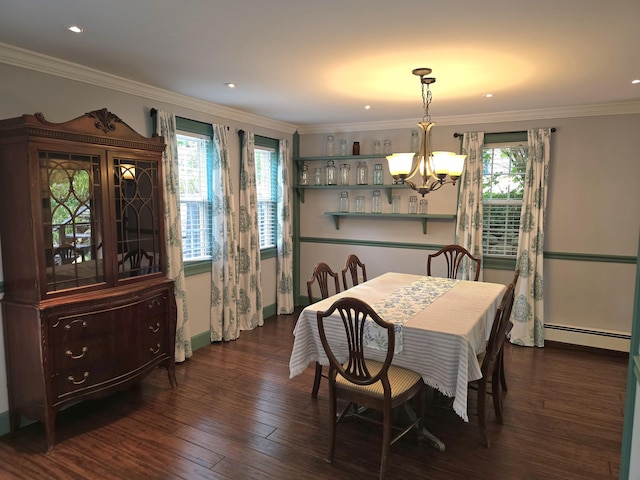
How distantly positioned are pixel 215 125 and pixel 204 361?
240 centimetres

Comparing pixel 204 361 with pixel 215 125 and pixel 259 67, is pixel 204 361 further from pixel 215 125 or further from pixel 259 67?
pixel 259 67

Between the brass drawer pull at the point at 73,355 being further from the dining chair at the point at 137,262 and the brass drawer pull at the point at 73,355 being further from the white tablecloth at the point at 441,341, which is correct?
the white tablecloth at the point at 441,341

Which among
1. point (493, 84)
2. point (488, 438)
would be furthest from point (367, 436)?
point (493, 84)

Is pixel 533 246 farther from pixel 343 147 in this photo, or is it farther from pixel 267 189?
pixel 267 189

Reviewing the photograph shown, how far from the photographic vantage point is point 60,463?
2506 millimetres

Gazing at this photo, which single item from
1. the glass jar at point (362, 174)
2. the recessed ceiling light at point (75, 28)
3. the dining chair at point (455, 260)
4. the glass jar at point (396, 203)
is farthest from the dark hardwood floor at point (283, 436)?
the glass jar at point (362, 174)

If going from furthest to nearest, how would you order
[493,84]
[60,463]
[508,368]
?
[508,368]
[493,84]
[60,463]

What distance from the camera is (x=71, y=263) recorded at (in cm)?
278

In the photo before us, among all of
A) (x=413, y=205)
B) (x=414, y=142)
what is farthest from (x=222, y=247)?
(x=414, y=142)

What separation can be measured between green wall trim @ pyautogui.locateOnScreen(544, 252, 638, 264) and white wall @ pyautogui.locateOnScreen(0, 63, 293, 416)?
3620 millimetres

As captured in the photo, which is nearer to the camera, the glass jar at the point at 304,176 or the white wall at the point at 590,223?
the white wall at the point at 590,223

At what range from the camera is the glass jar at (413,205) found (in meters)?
5.13

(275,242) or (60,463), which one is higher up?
(275,242)

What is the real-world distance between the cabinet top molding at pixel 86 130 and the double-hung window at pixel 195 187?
810 mm
